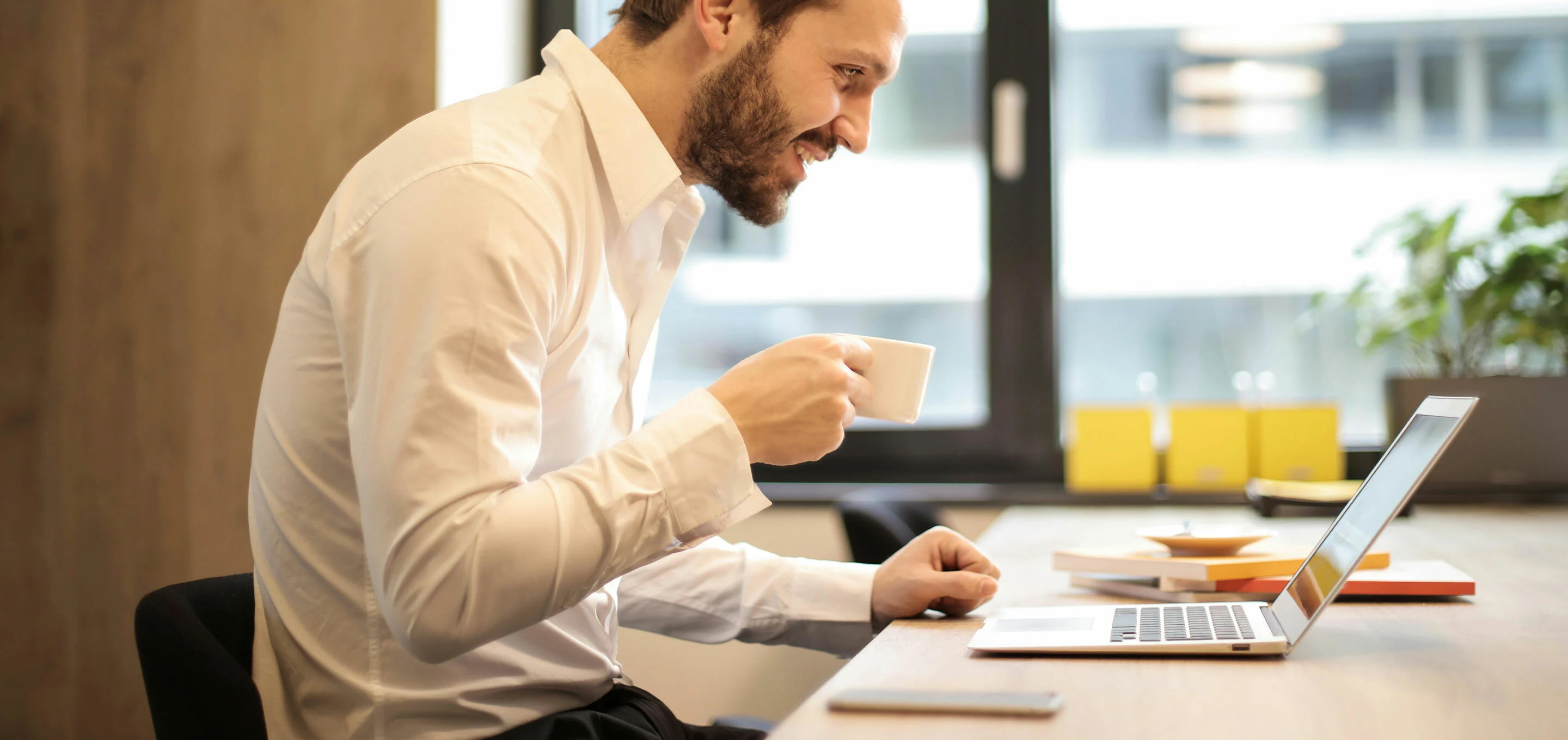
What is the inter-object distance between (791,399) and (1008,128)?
1846 mm

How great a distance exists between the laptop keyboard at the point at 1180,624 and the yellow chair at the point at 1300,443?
1.37 metres

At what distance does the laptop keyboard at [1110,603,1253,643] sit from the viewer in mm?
869

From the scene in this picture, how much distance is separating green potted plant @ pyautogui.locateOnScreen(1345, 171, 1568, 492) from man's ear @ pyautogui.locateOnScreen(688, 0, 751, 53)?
5.38 feet

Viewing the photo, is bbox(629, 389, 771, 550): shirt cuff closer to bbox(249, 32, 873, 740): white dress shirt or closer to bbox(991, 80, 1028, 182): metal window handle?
bbox(249, 32, 873, 740): white dress shirt

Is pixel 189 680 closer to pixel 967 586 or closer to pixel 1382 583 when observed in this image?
pixel 967 586

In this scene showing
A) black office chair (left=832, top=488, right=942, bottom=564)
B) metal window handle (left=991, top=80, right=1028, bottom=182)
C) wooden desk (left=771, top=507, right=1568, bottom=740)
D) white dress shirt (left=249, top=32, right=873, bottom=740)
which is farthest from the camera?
metal window handle (left=991, top=80, right=1028, bottom=182)

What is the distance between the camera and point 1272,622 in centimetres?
93

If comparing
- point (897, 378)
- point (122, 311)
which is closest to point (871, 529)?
point (897, 378)

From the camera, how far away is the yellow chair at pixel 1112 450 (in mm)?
2326

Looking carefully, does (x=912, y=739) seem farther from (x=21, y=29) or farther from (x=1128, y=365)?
(x=21, y=29)

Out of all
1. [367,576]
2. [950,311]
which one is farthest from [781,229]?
[367,576]

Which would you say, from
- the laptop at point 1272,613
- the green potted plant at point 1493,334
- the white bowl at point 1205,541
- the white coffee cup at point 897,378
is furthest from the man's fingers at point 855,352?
the green potted plant at point 1493,334

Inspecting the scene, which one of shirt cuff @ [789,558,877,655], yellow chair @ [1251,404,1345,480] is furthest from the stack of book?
yellow chair @ [1251,404,1345,480]

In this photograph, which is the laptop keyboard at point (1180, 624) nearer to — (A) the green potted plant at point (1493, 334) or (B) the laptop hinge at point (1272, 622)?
(B) the laptop hinge at point (1272, 622)
